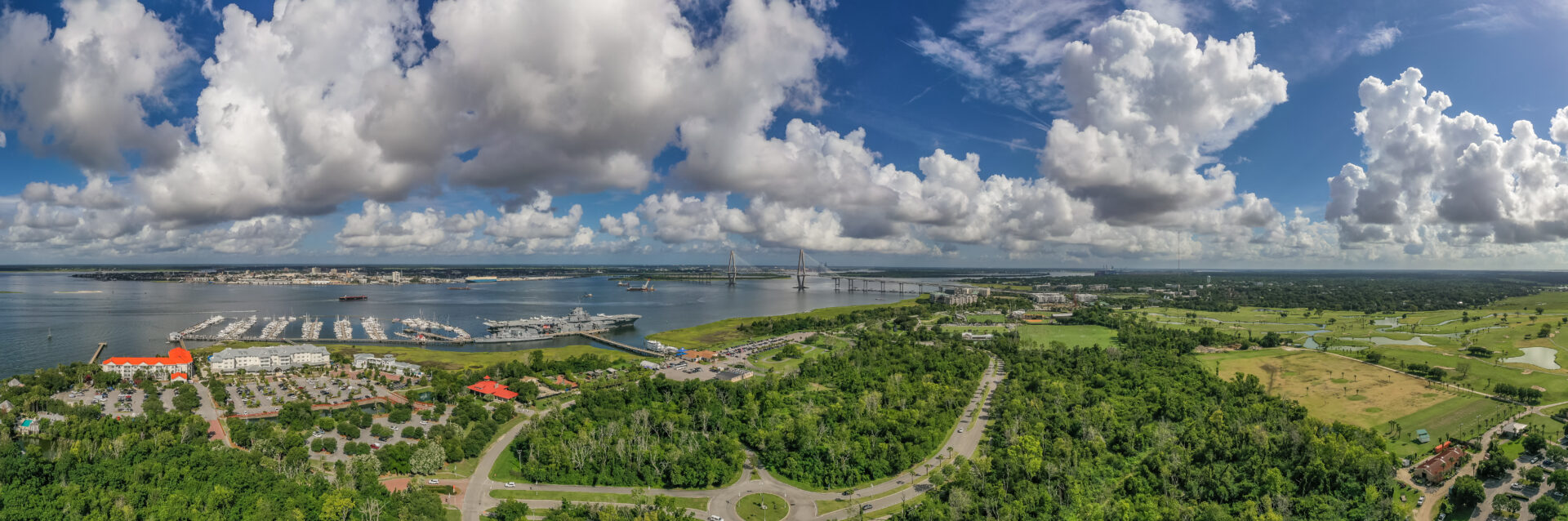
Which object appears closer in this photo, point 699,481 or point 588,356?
point 699,481

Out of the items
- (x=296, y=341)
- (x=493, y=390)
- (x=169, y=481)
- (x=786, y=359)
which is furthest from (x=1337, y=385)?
(x=296, y=341)

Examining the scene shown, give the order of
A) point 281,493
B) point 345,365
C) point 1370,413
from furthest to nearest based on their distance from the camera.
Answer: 1. point 345,365
2. point 1370,413
3. point 281,493

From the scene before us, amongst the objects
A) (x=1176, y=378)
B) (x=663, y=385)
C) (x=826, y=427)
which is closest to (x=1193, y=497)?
(x=826, y=427)

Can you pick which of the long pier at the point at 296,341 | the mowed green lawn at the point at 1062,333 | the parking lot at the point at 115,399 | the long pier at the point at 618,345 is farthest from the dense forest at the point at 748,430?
the long pier at the point at 296,341

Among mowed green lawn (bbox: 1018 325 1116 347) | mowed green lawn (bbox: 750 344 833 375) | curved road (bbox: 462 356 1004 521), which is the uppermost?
mowed green lawn (bbox: 1018 325 1116 347)

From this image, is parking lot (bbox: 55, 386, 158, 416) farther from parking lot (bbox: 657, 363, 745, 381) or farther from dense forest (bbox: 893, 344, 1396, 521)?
dense forest (bbox: 893, 344, 1396, 521)

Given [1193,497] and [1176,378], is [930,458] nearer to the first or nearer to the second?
[1193,497]

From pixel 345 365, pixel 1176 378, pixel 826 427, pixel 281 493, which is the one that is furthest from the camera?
pixel 345 365

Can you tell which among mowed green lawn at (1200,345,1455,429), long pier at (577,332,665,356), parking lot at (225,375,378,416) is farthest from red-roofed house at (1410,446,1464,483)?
parking lot at (225,375,378,416)
